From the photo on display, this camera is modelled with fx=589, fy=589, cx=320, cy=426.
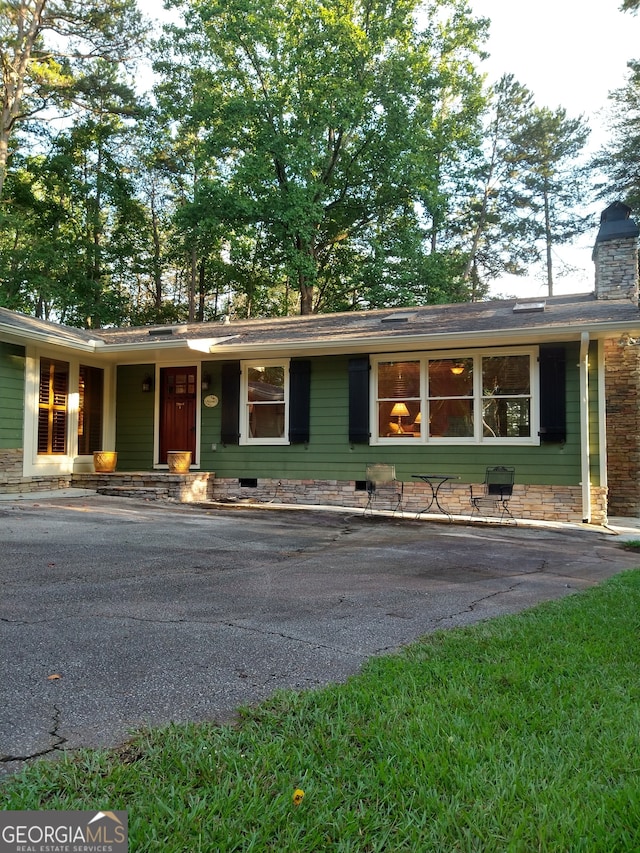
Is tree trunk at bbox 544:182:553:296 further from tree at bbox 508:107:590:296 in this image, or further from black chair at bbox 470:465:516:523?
black chair at bbox 470:465:516:523

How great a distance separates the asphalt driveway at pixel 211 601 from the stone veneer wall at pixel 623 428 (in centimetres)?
297

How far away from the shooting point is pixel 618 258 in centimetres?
1077

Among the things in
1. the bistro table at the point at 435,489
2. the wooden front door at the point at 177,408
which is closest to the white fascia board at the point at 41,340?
the wooden front door at the point at 177,408

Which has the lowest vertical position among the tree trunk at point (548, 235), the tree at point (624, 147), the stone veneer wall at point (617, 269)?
the stone veneer wall at point (617, 269)

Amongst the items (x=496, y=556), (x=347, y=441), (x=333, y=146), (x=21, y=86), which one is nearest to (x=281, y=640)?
(x=496, y=556)

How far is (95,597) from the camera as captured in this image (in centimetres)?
382

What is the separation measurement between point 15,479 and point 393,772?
942 cm

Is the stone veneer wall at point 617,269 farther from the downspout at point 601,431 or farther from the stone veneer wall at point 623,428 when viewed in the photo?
the downspout at point 601,431

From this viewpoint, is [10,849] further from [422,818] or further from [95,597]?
[95,597]

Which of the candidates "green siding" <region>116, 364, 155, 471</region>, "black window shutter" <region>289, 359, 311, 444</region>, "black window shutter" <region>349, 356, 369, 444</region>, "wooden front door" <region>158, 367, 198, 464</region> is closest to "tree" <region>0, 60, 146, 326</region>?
"green siding" <region>116, 364, 155, 471</region>

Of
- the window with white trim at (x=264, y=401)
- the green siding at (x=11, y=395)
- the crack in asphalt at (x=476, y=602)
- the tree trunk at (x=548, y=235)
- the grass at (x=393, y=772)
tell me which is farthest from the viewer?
the tree trunk at (x=548, y=235)

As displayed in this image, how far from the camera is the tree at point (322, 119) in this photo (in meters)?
19.0

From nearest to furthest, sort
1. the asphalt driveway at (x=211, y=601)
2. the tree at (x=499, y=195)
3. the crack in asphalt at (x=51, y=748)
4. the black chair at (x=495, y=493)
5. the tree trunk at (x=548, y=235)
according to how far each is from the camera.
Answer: the crack in asphalt at (x=51, y=748)
the asphalt driveway at (x=211, y=601)
the black chair at (x=495, y=493)
the tree trunk at (x=548, y=235)
the tree at (x=499, y=195)

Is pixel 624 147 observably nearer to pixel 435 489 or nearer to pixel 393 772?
pixel 435 489
